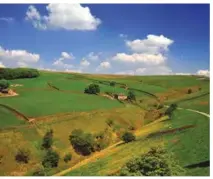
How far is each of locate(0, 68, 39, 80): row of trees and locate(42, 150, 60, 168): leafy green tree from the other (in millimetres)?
35402

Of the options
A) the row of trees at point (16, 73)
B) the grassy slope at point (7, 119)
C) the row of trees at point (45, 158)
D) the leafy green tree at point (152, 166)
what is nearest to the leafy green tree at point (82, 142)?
the row of trees at point (45, 158)

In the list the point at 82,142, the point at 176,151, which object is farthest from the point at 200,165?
the point at 82,142

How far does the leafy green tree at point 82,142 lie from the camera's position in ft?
133

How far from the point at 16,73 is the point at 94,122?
29129 mm

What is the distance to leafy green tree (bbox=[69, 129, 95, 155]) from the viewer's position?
40.7 metres

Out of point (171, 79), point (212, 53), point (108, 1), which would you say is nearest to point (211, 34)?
point (212, 53)

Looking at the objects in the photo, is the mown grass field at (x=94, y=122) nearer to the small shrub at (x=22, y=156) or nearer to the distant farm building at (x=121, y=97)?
the small shrub at (x=22, y=156)

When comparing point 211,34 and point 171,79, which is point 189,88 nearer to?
point 171,79

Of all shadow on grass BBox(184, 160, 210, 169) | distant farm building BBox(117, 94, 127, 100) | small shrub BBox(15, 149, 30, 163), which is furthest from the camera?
distant farm building BBox(117, 94, 127, 100)

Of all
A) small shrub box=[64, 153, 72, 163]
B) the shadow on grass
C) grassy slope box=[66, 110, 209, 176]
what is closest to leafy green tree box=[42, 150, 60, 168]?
small shrub box=[64, 153, 72, 163]

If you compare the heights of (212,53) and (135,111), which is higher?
(212,53)

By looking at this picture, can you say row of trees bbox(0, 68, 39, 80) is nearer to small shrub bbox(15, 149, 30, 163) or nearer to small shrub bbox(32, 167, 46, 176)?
small shrub bbox(15, 149, 30, 163)

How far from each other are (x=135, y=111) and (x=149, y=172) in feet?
118

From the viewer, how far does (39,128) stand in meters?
42.0
